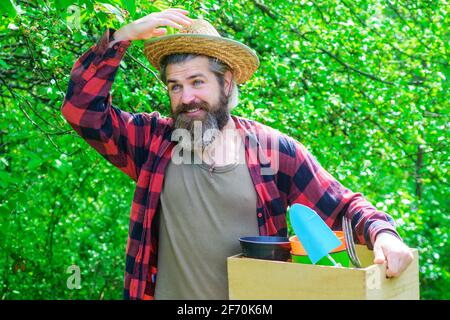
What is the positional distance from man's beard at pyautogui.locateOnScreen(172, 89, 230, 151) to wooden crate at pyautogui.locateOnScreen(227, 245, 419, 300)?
67 centimetres

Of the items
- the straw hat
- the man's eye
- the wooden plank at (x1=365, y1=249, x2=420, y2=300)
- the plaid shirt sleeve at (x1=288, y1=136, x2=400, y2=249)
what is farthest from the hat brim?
the wooden plank at (x1=365, y1=249, x2=420, y2=300)

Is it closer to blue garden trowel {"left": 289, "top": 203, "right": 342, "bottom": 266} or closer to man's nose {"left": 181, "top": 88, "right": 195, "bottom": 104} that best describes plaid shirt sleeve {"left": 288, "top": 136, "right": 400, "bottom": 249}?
blue garden trowel {"left": 289, "top": 203, "right": 342, "bottom": 266}

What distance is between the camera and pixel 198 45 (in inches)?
104

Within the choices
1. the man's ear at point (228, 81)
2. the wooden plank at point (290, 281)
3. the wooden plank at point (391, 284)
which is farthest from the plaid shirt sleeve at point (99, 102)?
the wooden plank at point (391, 284)

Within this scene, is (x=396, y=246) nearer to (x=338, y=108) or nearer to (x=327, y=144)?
(x=327, y=144)

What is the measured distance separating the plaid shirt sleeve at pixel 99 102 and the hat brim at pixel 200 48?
0.77ft

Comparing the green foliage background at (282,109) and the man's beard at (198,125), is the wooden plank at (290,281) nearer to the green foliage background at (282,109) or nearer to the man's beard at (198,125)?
the man's beard at (198,125)

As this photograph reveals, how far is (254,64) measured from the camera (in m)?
2.94

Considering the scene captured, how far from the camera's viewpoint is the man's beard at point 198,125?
2586 millimetres

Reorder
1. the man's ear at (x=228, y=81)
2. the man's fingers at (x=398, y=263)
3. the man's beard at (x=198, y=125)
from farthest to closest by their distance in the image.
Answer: the man's ear at (x=228, y=81)
the man's beard at (x=198, y=125)
the man's fingers at (x=398, y=263)

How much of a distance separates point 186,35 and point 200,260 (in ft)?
2.89
